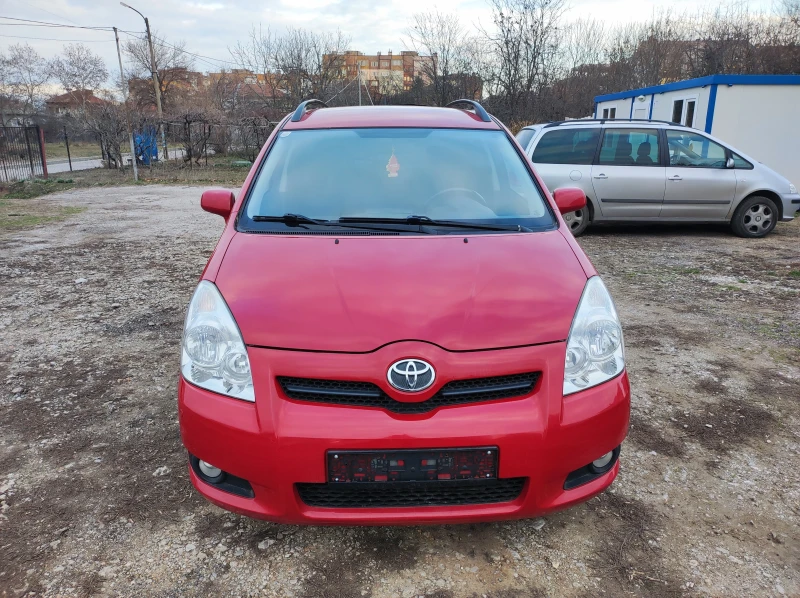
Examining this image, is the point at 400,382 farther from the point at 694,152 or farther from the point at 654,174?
the point at 694,152

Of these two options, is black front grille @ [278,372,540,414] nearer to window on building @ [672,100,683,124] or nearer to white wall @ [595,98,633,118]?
window on building @ [672,100,683,124]

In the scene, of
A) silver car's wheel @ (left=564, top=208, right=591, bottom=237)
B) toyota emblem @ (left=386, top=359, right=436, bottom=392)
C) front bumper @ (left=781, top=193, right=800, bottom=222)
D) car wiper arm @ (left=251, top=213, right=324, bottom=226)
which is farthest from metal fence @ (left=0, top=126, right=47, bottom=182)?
front bumper @ (left=781, top=193, right=800, bottom=222)

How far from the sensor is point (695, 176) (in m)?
8.30

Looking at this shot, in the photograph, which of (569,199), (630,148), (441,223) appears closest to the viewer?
(441,223)

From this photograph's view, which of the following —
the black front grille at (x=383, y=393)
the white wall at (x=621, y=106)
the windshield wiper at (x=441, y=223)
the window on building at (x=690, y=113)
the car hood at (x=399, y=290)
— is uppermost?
the white wall at (x=621, y=106)

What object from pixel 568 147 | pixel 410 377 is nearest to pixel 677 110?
pixel 568 147

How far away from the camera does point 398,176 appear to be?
2.93 meters

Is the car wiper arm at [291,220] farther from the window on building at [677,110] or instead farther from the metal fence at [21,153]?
the metal fence at [21,153]

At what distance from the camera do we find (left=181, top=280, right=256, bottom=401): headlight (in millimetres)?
1936

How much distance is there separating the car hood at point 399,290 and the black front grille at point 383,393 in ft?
0.38

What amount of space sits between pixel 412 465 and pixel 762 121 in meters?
13.6

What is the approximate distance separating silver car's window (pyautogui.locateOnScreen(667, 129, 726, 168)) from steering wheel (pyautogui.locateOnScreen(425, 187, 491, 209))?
Answer: 6.68m

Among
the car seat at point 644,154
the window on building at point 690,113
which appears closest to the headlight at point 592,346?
the car seat at point 644,154

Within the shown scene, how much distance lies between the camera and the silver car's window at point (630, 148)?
8.38 m
